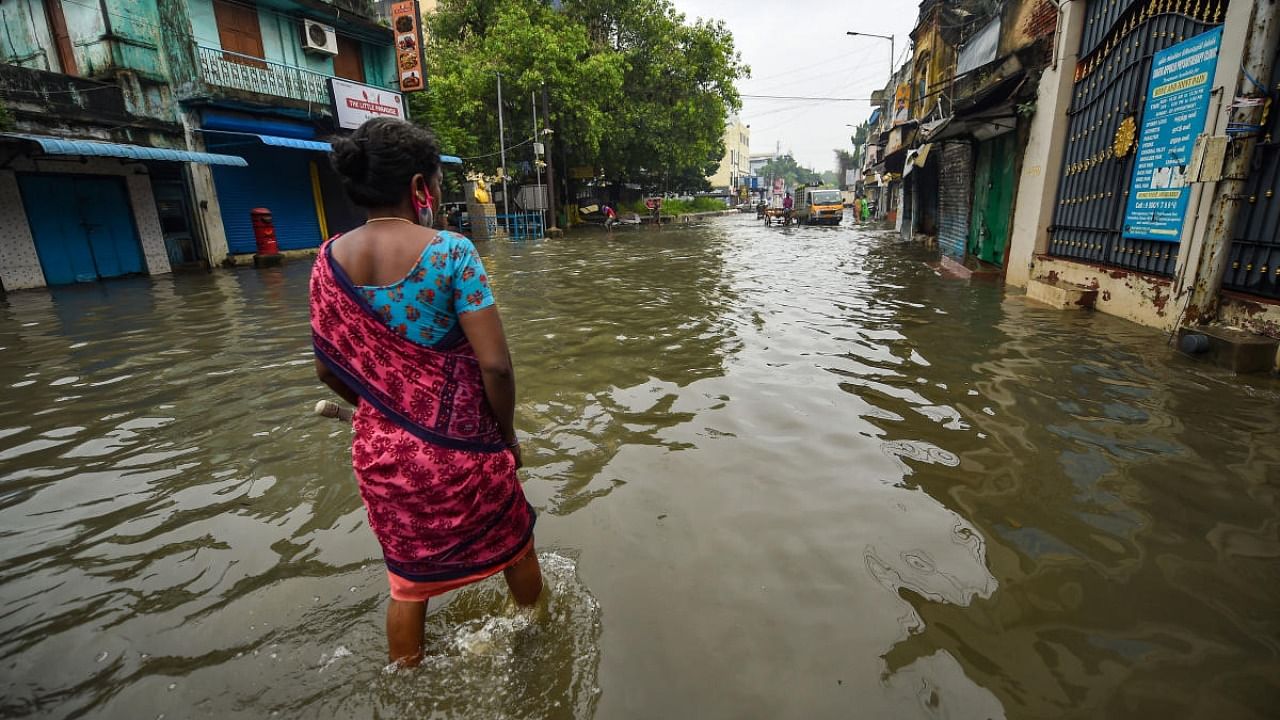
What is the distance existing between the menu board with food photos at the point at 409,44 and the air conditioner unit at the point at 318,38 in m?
1.88

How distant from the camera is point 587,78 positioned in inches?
971

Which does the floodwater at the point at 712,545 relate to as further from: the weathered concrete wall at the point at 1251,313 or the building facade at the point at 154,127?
the building facade at the point at 154,127

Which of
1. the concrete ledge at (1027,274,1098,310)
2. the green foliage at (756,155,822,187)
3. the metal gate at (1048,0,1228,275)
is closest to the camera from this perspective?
the metal gate at (1048,0,1228,275)

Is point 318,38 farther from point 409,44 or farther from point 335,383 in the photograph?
point 335,383

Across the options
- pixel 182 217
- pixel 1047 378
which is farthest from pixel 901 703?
pixel 182 217

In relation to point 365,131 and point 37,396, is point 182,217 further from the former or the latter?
point 365,131

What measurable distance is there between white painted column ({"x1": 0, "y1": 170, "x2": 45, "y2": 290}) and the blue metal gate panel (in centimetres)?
→ 420

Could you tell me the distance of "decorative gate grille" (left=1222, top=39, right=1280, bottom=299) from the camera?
16.1 ft

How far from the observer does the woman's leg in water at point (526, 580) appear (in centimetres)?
215

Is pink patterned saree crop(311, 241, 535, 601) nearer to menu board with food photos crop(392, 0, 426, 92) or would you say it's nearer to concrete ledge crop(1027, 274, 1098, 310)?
concrete ledge crop(1027, 274, 1098, 310)

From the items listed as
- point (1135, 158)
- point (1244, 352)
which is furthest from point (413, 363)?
point (1135, 158)

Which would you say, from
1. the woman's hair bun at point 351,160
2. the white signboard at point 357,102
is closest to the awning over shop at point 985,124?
the woman's hair bun at point 351,160

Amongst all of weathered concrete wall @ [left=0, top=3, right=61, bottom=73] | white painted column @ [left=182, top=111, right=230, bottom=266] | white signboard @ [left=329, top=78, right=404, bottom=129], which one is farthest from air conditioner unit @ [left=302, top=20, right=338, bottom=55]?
weathered concrete wall @ [left=0, top=3, right=61, bottom=73]

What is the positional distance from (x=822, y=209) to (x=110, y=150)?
2721 centimetres
